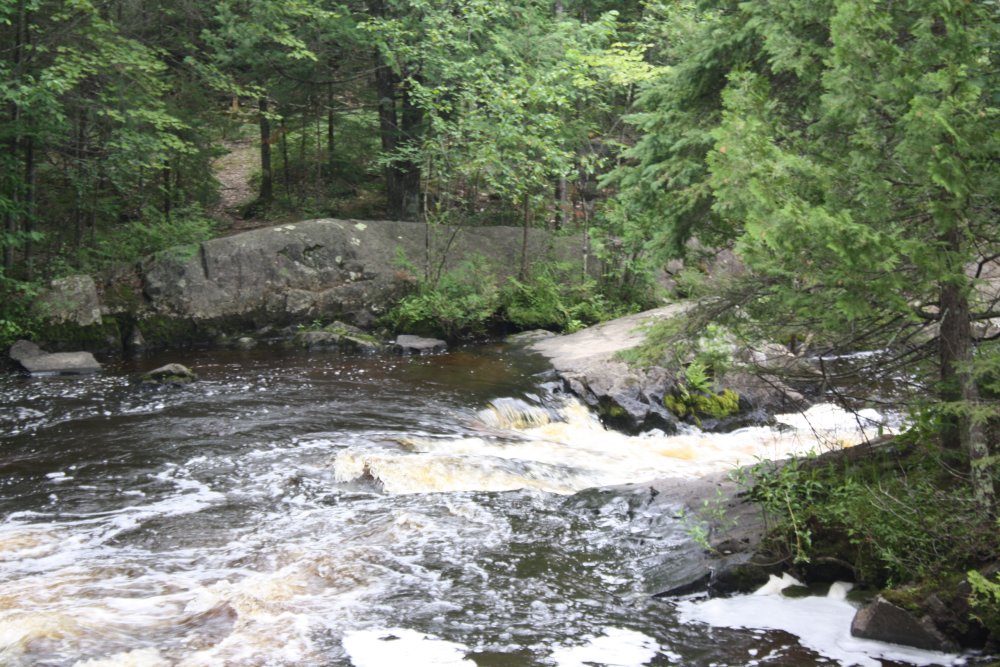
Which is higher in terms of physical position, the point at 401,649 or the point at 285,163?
the point at 285,163

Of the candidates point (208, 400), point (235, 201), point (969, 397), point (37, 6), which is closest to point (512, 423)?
point (208, 400)

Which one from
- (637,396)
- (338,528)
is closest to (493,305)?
(637,396)

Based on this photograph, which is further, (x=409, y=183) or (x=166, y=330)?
(x=409, y=183)

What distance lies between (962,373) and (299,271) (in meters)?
13.4

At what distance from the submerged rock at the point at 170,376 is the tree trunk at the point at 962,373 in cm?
1048

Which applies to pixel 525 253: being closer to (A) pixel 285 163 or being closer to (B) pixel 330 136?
(B) pixel 330 136

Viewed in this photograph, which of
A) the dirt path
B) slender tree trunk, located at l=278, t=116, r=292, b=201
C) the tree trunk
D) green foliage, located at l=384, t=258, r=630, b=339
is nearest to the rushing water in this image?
the tree trunk

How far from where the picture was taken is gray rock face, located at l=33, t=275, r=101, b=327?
1388 cm

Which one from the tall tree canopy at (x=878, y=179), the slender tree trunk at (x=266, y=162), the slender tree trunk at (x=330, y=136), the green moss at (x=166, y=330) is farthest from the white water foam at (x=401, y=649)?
the slender tree trunk at (x=266, y=162)

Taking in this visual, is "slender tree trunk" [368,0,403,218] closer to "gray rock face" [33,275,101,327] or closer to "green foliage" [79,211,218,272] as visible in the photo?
"green foliage" [79,211,218,272]

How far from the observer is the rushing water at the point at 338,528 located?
5164 millimetres

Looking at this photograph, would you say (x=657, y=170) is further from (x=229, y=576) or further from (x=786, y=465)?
(x=229, y=576)

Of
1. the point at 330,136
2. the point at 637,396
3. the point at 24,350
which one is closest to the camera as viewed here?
the point at 637,396

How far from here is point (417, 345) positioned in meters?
15.4
